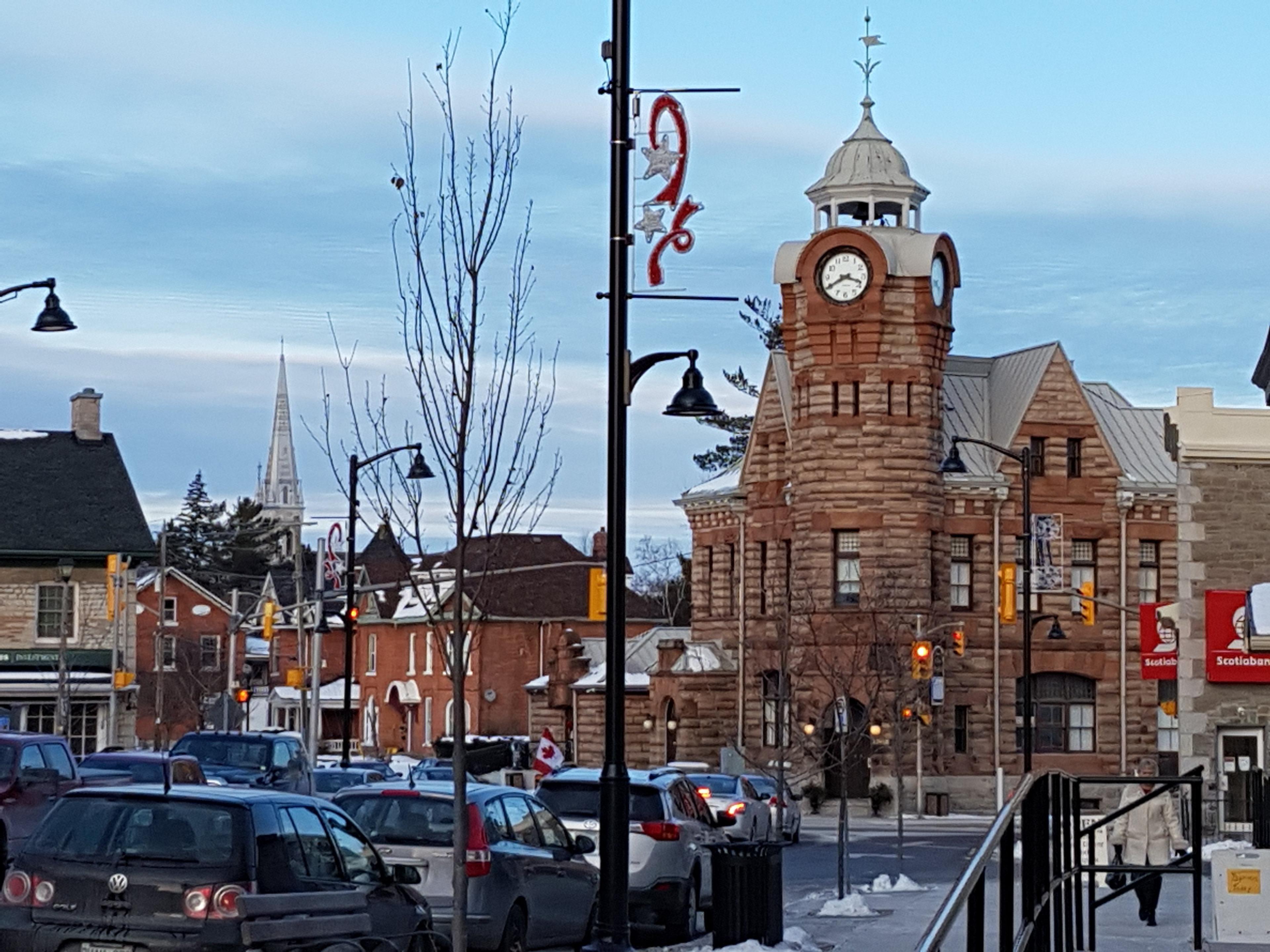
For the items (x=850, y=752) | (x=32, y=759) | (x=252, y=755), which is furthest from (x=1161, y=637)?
(x=32, y=759)

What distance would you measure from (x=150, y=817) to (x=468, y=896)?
13.7ft

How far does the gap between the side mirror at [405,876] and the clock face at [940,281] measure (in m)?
45.2

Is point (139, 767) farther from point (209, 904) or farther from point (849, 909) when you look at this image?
point (209, 904)

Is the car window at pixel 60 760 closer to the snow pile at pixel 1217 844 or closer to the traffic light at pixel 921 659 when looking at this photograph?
the snow pile at pixel 1217 844

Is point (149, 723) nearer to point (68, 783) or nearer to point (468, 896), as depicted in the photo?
point (68, 783)

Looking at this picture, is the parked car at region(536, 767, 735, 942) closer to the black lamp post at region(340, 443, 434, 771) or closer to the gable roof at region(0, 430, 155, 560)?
the black lamp post at region(340, 443, 434, 771)

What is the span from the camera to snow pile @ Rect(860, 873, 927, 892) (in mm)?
28625

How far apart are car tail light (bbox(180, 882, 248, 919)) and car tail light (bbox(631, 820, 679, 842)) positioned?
8.77m

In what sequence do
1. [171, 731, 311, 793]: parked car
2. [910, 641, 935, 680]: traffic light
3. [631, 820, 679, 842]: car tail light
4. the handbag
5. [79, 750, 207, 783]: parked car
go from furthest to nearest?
[910, 641, 935, 680]: traffic light, [171, 731, 311, 793]: parked car, [79, 750, 207, 783]: parked car, [631, 820, 679, 842]: car tail light, the handbag

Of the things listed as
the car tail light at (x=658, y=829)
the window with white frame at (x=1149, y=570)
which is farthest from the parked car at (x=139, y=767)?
the window with white frame at (x=1149, y=570)

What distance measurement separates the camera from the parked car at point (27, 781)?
2192cm

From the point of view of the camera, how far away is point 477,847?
16.7m

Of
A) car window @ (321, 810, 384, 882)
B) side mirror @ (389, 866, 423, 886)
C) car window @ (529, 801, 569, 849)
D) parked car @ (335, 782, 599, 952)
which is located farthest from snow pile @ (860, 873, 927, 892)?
car window @ (321, 810, 384, 882)

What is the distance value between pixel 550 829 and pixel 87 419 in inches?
2088
